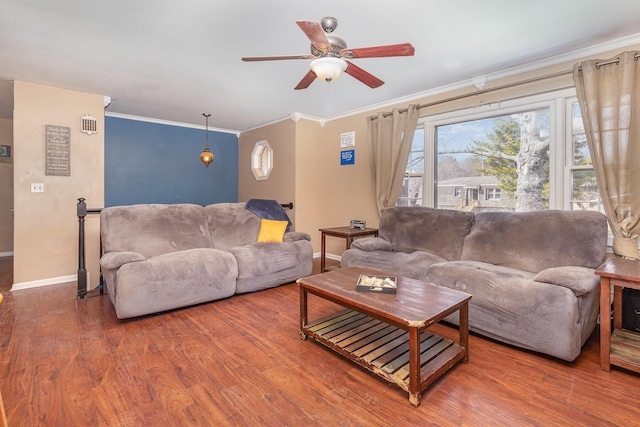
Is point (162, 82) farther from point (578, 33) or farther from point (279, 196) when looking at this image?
point (578, 33)

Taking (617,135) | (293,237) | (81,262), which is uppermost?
(617,135)

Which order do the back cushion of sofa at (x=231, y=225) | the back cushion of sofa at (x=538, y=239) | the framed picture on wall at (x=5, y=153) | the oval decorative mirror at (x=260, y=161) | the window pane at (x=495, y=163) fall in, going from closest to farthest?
the back cushion of sofa at (x=538, y=239) < the window pane at (x=495, y=163) < the back cushion of sofa at (x=231, y=225) < the framed picture on wall at (x=5, y=153) < the oval decorative mirror at (x=260, y=161)

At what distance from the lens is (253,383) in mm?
1801

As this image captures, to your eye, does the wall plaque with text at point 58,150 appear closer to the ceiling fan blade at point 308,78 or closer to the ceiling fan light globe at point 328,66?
the ceiling fan blade at point 308,78

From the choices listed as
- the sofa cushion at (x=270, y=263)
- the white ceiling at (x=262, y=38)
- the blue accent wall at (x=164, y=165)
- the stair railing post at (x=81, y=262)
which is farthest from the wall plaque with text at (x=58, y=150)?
the sofa cushion at (x=270, y=263)

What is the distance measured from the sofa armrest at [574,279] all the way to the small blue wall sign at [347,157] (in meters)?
3.05

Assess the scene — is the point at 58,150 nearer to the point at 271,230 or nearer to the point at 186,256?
the point at 186,256

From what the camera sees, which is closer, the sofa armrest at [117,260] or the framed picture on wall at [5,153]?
the sofa armrest at [117,260]

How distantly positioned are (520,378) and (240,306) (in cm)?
232

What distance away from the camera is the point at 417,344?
5.28 ft

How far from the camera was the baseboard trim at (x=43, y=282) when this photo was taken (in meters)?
3.51

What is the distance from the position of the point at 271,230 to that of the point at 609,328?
124 inches

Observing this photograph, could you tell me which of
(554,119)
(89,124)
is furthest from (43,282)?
(554,119)

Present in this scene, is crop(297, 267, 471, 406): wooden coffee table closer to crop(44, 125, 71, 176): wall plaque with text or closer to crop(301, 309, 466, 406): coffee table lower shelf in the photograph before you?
crop(301, 309, 466, 406): coffee table lower shelf
